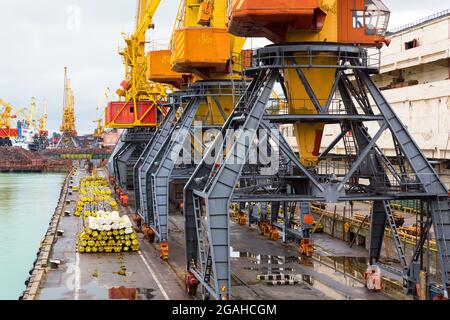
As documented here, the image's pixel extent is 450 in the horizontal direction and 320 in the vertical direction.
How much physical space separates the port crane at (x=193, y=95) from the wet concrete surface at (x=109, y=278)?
7.33 feet

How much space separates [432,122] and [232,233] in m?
14.2

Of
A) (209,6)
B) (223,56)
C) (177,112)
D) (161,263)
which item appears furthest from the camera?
(177,112)

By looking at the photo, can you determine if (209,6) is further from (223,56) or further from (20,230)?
(20,230)

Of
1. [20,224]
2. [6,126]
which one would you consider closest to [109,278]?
[20,224]

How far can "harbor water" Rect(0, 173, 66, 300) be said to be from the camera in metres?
36.5

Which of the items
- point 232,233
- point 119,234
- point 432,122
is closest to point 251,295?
point 119,234

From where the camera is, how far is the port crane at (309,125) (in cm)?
2145

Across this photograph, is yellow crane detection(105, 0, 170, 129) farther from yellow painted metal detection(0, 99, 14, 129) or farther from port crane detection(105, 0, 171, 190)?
yellow painted metal detection(0, 99, 14, 129)

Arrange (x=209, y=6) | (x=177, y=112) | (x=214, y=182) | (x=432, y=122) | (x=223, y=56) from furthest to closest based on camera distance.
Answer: (x=177, y=112) → (x=432, y=122) → (x=209, y=6) → (x=223, y=56) → (x=214, y=182)

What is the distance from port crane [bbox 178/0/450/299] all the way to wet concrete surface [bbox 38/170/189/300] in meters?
1.82

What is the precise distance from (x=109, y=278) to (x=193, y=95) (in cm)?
1328

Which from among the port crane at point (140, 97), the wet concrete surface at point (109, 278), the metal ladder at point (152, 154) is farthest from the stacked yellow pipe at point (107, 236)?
the port crane at point (140, 97)

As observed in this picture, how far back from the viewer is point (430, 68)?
43875 millimetres

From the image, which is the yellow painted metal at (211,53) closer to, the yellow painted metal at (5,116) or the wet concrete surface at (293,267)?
the wet concrete surface at (293,267)
